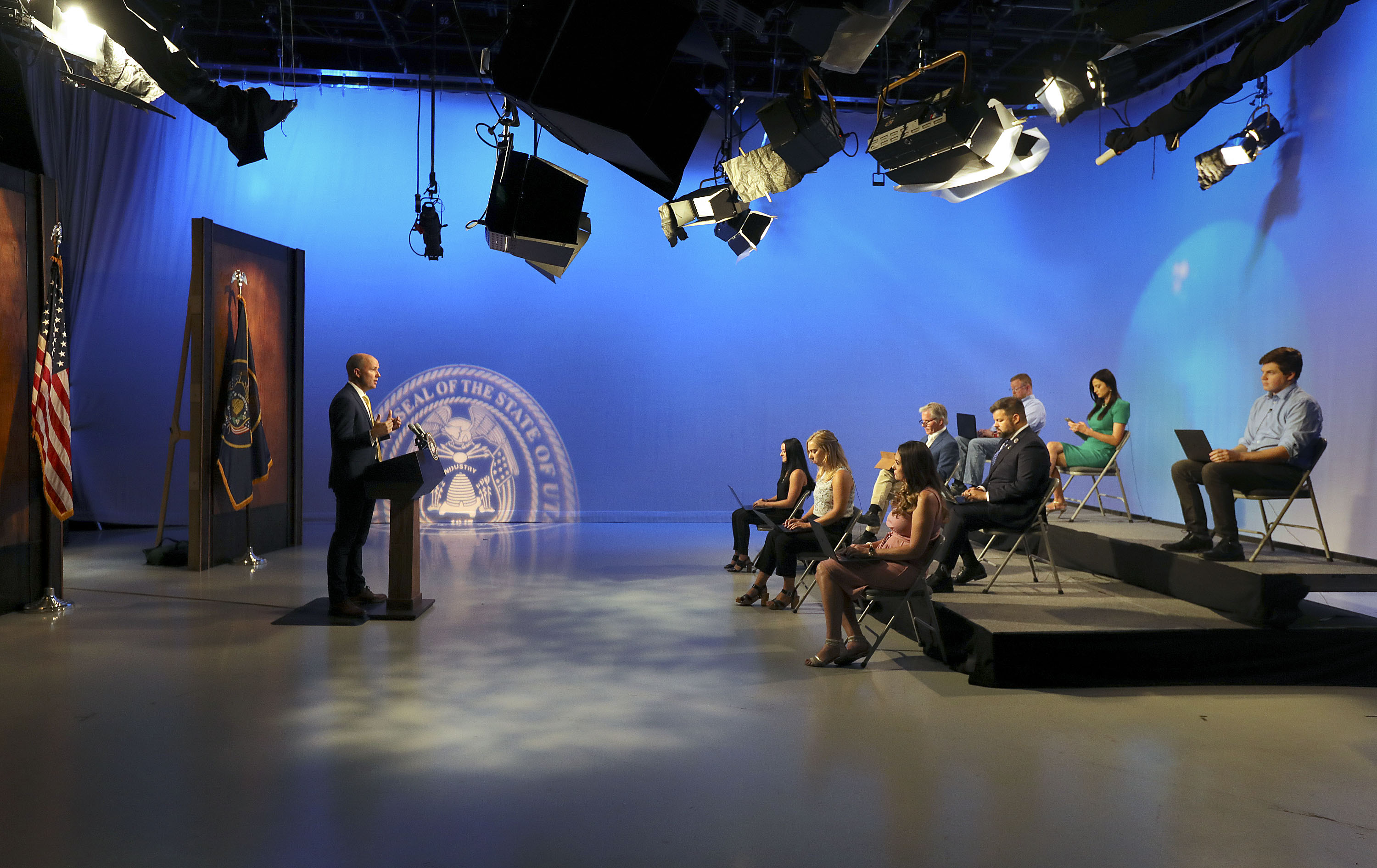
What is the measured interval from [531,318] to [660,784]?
7589 millimetres

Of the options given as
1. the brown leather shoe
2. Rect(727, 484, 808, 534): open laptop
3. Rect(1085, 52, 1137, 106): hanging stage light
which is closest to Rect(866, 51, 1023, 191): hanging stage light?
Rect(1085, 52, 1137, 106): hanging stage light

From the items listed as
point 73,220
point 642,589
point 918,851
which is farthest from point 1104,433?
point 73,220

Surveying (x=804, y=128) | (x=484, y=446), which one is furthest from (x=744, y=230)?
(x=484, y=446)

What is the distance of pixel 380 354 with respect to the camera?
9.98 meters

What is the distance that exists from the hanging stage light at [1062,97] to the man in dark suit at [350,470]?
4833 millimetres

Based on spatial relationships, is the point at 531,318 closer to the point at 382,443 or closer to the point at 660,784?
the point at 382,443

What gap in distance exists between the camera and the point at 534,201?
209 inches

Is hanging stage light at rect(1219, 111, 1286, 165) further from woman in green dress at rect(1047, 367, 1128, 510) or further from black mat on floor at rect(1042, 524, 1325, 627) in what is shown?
black mat on floor at rect(1042, 524, 1325, 627)

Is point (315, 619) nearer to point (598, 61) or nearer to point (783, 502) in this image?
point (783, 502)

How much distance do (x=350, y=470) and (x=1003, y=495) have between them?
147 inches

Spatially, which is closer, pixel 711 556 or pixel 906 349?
pixel 711 556

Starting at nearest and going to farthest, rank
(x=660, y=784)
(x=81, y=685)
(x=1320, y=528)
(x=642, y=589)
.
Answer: (x=660, y=784), (x=81, y=685), (x=1320, y=528), (x=642, y=589)

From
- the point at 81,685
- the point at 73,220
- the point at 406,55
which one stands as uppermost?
the point at 406,55

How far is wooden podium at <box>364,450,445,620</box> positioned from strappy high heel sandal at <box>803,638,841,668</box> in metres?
2.27
